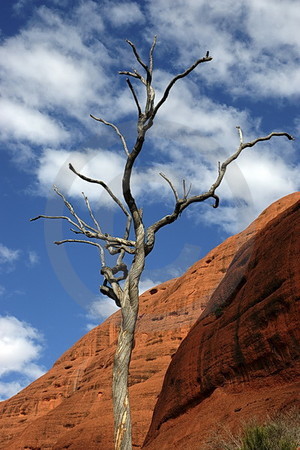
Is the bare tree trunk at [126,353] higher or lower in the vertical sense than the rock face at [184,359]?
lower

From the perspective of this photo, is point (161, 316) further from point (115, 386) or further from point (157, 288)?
point (115, 386)

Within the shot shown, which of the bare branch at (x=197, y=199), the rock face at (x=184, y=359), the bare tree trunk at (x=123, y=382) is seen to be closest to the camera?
the bare tree trunk at (x=123, y=382)

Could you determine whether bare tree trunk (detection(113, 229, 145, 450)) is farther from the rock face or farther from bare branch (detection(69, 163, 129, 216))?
the rock face

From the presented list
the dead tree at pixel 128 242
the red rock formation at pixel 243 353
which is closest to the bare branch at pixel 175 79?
the dead tree at pixel 128 242

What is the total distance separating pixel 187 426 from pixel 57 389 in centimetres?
4299

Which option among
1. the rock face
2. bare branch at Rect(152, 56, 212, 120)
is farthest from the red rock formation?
bare branch at Rect(152, 56, 212, 120)

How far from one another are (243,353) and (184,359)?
587 centimetres

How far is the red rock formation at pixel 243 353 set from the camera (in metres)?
17.9

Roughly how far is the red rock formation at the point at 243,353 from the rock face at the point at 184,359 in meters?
0.06

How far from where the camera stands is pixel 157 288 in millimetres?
72875

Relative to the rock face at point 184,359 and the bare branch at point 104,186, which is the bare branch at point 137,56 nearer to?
the bare branch at point 104,186

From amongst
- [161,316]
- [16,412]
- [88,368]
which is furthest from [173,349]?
[16,412]

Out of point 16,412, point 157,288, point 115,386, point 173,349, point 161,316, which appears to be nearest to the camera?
point 115,386

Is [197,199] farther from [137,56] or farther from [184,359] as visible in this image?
[184,359]
